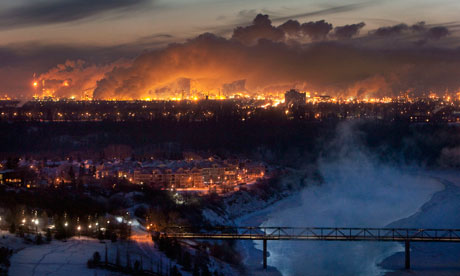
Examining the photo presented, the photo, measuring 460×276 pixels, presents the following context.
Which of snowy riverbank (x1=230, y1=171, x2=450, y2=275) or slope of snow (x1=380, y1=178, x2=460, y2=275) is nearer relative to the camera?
slope of snow (x1=380, y1=178, x2=460, y2=275)

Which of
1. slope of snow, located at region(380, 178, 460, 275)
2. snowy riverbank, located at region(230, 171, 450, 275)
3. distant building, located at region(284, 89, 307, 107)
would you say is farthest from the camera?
distant building, located at region(284, 89, 307, 107)

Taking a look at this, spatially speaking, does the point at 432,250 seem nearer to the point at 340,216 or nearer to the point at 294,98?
the point at 340,216

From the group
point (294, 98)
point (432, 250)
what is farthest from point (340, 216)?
point (294, 98)

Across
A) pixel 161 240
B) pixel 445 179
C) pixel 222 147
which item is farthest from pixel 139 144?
pixel 161 240

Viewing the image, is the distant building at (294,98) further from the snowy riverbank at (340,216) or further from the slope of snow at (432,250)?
the slope of snow at (432,250)

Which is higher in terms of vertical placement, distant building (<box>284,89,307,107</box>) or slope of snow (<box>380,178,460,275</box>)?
distant building (<box>284,89,307,107</box>)

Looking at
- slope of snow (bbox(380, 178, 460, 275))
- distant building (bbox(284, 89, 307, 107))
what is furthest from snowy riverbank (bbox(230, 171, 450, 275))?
distant building (bbox(284, 89, 307, 107))

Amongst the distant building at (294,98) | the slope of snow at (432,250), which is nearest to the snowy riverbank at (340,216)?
the slope of snow at (432,250)

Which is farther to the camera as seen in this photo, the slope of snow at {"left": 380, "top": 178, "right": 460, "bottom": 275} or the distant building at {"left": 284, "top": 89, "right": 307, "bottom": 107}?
the distant building at {"left": 284, "top": 89, "right": 307, "bottom": 107}

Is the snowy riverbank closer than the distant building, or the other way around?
the snowy riverbank

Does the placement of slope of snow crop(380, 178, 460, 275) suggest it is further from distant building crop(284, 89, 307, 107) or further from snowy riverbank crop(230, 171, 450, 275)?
distant building crop(284, 89, 307, 107)

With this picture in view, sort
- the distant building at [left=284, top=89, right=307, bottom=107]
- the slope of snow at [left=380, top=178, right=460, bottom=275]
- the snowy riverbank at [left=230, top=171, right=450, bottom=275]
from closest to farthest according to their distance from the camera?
the slope of snow at [left=380, top=178, right=460, bottom=275] < the snowy riverbank at [left=230, top=171, right=450, bottom=275] < the distant building at [left=284, top=89, right=307, bottom=107]
